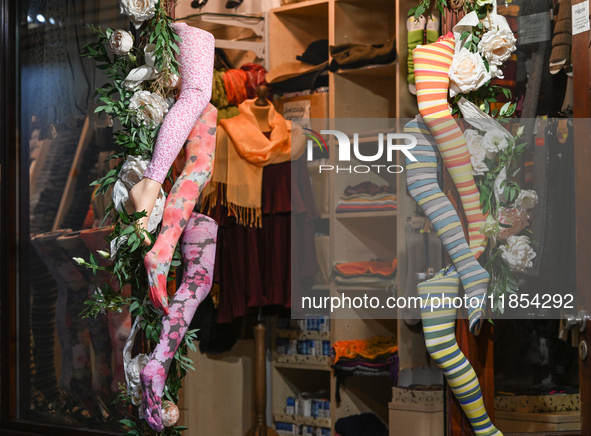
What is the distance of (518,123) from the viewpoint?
2141 millimetres

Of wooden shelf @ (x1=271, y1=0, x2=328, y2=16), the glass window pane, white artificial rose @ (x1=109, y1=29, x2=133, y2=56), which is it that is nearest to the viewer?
white artificial rose @ (x1=109, y1=29, x2=133, y2=56)

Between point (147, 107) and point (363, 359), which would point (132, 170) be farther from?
point (363, 359)

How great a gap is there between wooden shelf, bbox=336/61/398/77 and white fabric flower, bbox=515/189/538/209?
1366 millimetres

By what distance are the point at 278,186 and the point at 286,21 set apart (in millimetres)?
1051

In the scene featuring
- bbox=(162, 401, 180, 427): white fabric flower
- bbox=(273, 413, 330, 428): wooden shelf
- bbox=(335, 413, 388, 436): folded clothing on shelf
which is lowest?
bbox=(273, 413, 330, 428): wooden shelf

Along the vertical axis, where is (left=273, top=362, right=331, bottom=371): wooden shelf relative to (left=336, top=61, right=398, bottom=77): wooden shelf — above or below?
below

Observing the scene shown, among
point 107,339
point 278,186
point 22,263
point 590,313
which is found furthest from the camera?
point 278,186

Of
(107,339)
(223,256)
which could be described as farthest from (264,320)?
(107,339)

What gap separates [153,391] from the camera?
1884 millimetres

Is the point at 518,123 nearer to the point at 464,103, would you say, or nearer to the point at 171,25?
the point at 464,103

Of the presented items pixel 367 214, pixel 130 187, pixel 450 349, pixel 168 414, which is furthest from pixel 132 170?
pixel 367 214

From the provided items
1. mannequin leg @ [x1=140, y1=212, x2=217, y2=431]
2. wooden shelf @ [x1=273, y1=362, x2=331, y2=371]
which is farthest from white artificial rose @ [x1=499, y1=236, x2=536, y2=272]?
wooden shelf @ [x1=273, y1=362, x2=331, y2=371]

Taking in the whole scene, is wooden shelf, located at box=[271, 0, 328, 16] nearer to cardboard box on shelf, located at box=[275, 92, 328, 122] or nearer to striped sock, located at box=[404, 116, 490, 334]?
cardboard box on shelf, located at box=[275, 92, 328, 122]

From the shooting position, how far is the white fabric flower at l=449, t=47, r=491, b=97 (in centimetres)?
191
